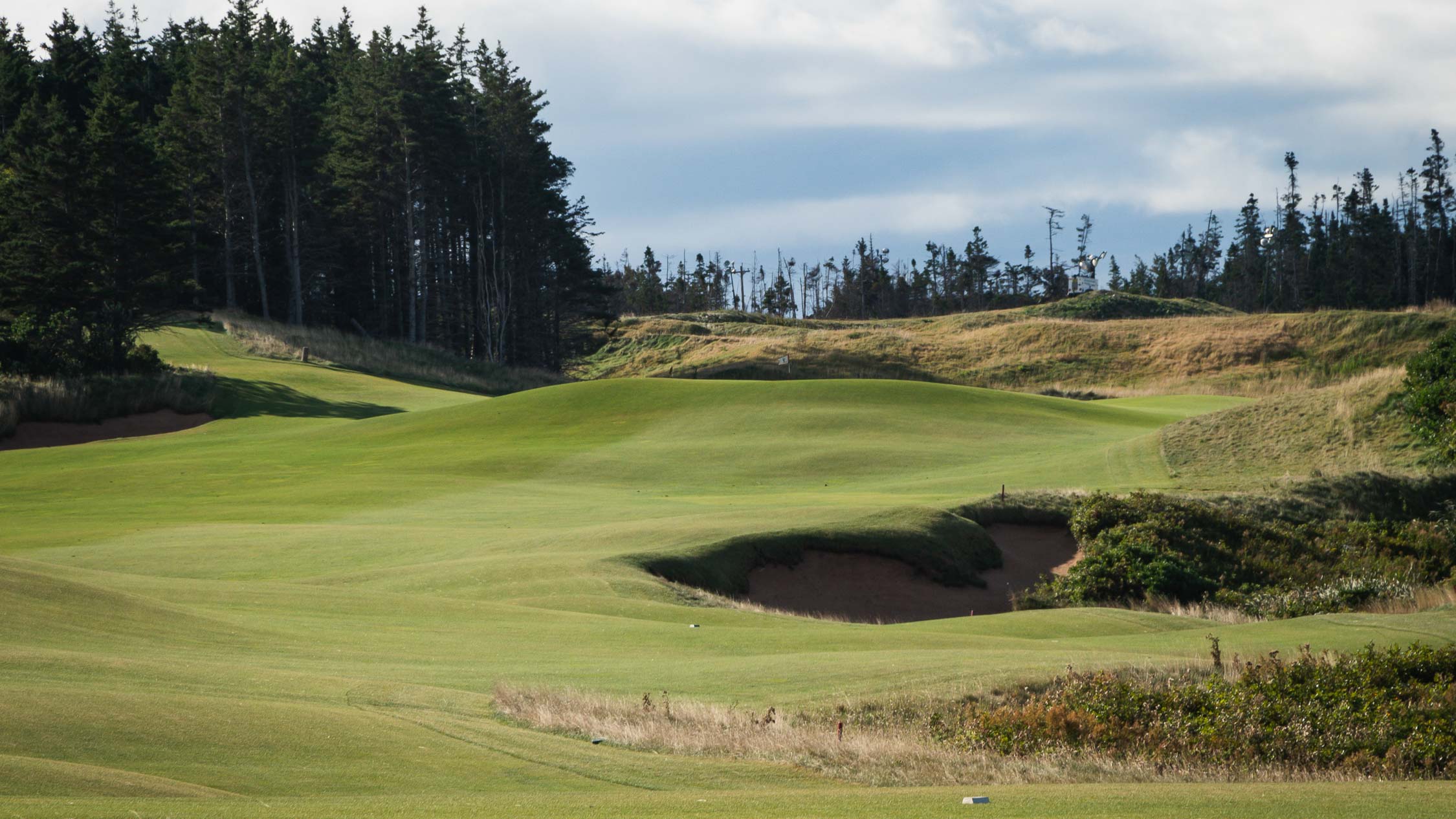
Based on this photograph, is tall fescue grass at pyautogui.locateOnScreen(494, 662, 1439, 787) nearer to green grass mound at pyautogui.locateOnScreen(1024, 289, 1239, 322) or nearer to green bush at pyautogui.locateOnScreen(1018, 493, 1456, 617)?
green bush at pyautogui.locateOnScreen(1018, 493, 1456, 617)

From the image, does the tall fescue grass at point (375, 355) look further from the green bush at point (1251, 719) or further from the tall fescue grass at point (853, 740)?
the green bush at point (1251, 719)

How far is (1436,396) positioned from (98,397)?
46.9 metres

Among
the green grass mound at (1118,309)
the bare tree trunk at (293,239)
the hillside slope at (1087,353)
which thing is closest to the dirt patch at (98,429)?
the bare tree trunk at (293,239)

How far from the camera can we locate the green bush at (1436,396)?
26.4 metres

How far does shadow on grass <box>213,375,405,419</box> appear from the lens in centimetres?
4906

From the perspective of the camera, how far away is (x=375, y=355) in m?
67.1

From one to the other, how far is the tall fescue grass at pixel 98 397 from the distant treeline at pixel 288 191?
3.67m

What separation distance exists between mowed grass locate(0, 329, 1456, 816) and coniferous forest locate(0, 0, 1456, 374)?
15501mm

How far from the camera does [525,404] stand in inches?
1781

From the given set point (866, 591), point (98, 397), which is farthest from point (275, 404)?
point (866, 591)

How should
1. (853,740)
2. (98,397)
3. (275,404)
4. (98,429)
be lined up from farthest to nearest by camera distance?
(275,404)
(98,397)
(98,429)
(853,740)

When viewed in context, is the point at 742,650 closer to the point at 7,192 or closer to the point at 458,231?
the point at 7,192

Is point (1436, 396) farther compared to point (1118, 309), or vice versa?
point (1118, 309)

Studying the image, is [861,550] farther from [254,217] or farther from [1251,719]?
[254,217]
